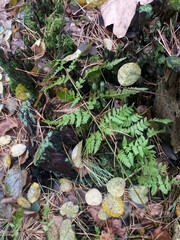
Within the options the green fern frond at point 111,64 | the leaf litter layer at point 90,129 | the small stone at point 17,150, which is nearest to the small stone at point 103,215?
the leaf litter layer at point 90,129

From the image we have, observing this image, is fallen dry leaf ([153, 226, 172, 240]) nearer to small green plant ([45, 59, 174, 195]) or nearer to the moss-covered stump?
small green plant ([45, 59, 174, 195])

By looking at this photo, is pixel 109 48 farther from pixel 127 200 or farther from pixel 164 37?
pixel 127 200

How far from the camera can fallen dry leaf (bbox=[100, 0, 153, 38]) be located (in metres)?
1.69

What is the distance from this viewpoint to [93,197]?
72.4 inches

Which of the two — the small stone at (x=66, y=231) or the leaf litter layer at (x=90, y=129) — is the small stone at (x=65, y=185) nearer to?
the leaf litter layer at (x=90, y=129)

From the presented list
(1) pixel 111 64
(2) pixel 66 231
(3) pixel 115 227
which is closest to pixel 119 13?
(1) pixel 111 64

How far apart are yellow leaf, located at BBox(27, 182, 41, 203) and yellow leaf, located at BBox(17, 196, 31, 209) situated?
33 millimetres

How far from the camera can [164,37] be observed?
5.23 feet

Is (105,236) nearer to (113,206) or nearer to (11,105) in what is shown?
(113,206)

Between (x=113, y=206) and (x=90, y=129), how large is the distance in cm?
64

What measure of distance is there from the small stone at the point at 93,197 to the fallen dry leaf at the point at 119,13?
1272 mm

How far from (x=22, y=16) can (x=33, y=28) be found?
0.31 m

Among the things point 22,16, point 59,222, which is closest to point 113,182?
point 59,222

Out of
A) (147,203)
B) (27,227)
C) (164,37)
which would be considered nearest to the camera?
(164,37)
